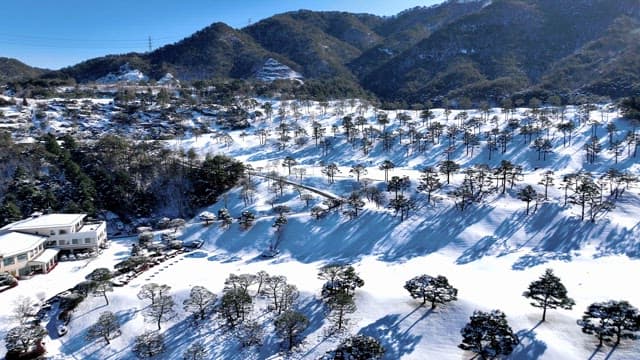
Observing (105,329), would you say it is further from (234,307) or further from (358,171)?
(358,171)

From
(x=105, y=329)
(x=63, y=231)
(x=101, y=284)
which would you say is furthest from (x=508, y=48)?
(x=105, y=329)

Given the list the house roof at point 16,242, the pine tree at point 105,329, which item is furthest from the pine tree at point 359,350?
the house roof at point 16,242

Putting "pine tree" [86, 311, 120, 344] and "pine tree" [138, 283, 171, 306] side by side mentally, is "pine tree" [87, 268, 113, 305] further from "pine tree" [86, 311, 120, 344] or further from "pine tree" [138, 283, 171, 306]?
"pine tree" [86, 311, 120, 344]

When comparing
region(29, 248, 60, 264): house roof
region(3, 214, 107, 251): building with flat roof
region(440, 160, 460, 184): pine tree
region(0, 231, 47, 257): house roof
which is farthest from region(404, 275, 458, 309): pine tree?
region(0, 231, 47, 257): house roof

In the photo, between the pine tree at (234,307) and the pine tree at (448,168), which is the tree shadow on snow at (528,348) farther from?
the pine tree at (448,168)

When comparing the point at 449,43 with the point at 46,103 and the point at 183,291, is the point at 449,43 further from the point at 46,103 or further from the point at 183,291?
the point at 183,291
